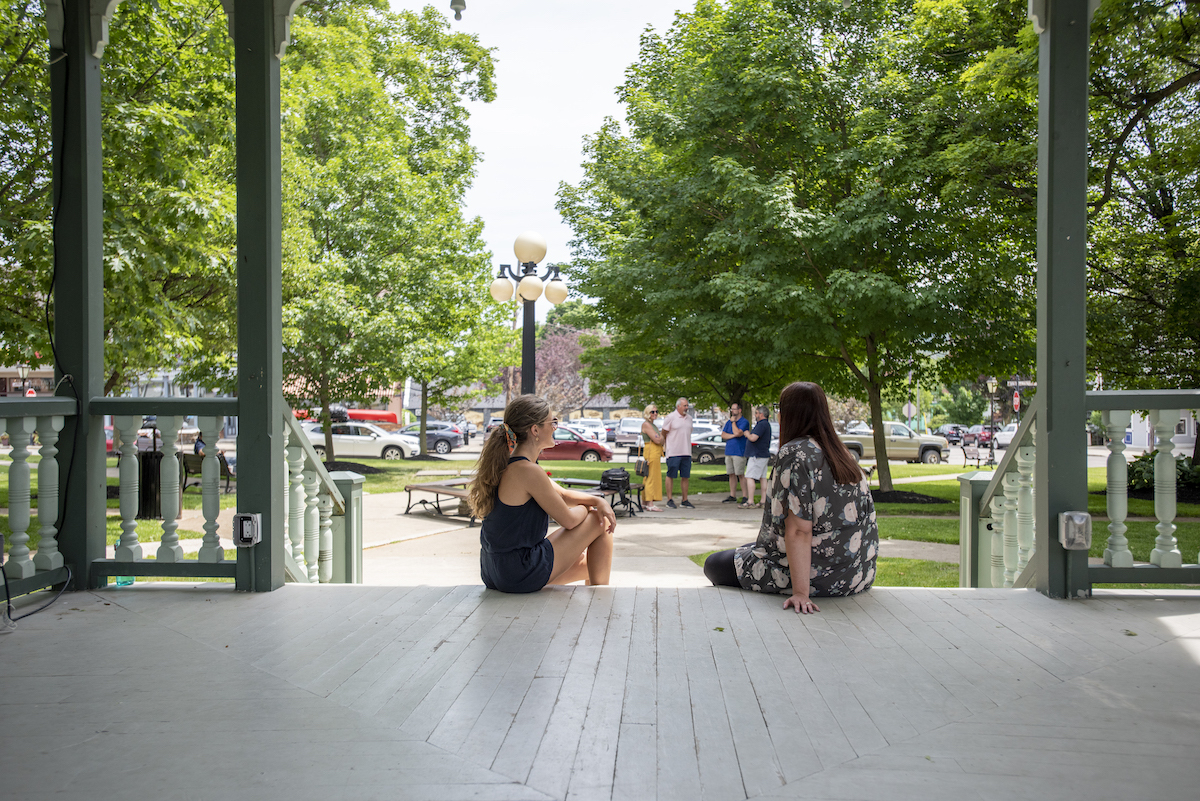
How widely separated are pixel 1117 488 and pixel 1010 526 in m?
0.84

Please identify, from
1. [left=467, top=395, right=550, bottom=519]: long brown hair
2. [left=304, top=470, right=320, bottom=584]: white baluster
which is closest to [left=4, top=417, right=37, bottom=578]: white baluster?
[left=304, top=470, right=320, bottom=584]: white baluster

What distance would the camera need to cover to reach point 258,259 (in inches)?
174

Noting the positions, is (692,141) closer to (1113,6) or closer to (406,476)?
(1113,6)

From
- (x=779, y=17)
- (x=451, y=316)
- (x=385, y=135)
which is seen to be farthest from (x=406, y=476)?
(x=779, y=17)

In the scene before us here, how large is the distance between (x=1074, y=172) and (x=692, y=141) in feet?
36.2

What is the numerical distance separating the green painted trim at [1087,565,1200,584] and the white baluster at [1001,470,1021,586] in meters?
0.70

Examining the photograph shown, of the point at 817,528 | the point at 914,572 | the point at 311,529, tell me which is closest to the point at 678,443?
the point at 914,572

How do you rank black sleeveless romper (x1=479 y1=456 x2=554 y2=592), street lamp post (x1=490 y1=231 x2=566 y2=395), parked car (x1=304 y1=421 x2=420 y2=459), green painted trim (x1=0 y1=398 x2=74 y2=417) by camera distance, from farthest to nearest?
parked car (x1=304 y1=421 x2=420 y2=459)
street lamp post (x1=490 y1=231 x2=566 y2=395)
black sleeveless romper (x1=479 y1=456 x2=554 y2=592)
green painted trim (x1=0 y1=398 x2=74 y2=417)

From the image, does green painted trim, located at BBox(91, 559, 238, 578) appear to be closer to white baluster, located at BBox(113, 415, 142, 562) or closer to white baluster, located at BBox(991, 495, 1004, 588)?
white baluster, located at BBox(113, 415, 142, 562)

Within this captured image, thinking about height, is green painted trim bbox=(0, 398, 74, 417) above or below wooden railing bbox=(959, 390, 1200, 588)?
above

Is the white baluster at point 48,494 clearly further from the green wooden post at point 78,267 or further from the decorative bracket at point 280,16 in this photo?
the decorative bracket at point 280,16

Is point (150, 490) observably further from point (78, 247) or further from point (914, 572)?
point (914, 572)

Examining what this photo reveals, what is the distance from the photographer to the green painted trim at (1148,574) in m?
4.37

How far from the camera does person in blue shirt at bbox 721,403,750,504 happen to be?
14586 mm
